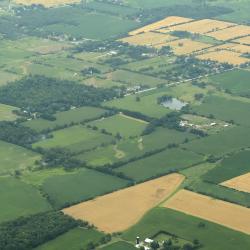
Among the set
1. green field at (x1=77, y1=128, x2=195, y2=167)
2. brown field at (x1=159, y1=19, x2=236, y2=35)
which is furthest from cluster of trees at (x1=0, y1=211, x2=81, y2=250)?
brown field at (x1=159, y1=19, x2=236, y2=35)

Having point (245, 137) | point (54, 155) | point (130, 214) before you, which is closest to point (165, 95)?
point (245, 137)

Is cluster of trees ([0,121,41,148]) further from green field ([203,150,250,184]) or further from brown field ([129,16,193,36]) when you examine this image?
brown field ([129,16,193,36])

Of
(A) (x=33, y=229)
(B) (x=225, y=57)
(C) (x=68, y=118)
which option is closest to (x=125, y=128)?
(C) (x=68, y=118)

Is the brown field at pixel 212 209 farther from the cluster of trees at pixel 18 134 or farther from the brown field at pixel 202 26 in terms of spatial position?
the brown field at pixel 202 26

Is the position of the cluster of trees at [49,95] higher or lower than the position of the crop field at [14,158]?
higher

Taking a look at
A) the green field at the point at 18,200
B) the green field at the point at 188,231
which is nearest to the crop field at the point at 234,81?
the green field at the point at 18,200
